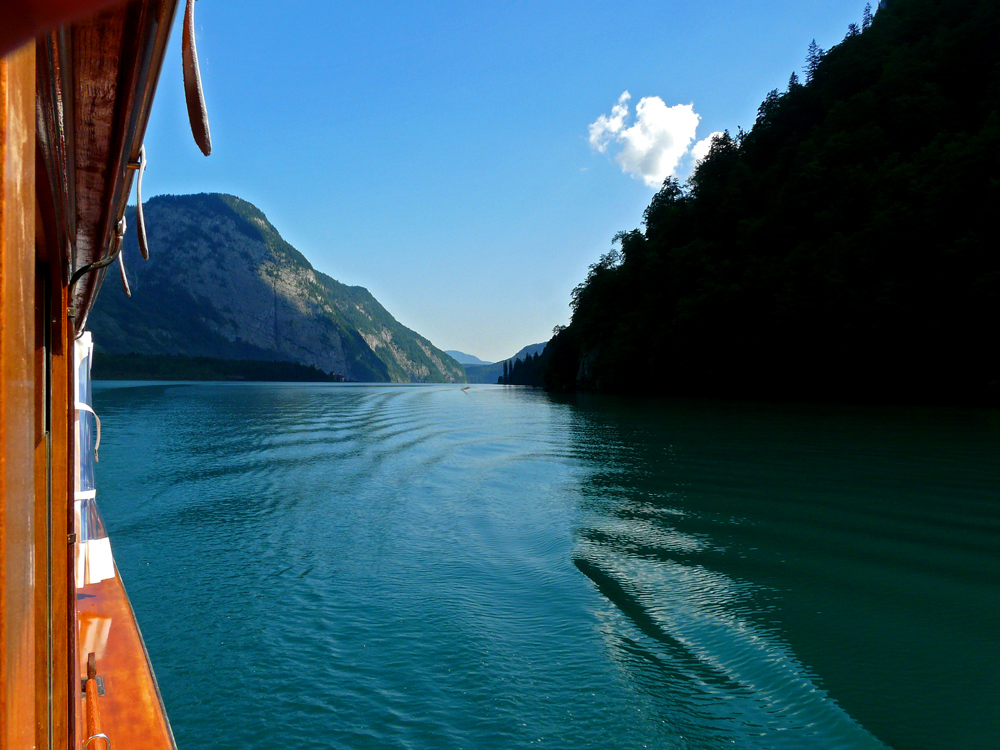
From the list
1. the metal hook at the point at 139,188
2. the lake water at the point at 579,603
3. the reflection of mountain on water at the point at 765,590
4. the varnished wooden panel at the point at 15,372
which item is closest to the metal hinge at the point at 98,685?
the lake water at the point at 579,603

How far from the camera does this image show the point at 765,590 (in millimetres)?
6848

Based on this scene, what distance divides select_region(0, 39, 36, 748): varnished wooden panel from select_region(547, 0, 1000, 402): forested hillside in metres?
41.1

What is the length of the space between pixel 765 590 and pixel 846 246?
41794mm

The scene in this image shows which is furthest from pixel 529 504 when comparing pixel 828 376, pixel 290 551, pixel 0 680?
pixel 828 376

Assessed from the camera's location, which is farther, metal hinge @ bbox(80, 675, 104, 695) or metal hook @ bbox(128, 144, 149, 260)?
metal hinge @ bbox(80, 675, 104, 695)

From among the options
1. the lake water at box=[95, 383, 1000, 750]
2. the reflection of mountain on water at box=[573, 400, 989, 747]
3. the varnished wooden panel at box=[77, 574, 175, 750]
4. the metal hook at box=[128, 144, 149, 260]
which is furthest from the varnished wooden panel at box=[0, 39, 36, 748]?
the reflection of mountain on water at box=[573, 400, 989, 747]

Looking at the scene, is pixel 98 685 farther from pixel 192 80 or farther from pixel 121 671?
pixel 192 80

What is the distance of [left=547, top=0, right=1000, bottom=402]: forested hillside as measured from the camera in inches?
1378

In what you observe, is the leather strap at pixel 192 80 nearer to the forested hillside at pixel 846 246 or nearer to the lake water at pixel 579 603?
the lake water at pixel 579 603

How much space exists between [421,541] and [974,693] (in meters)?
6.94

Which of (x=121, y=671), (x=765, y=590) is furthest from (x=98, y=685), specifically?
(x=765, y=590)

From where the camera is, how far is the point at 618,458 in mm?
16938

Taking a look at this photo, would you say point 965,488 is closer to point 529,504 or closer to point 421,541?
point 529,504

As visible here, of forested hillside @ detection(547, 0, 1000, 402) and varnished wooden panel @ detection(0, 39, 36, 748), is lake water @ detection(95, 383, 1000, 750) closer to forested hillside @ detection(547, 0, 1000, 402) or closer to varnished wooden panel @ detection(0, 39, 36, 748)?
varnished wooden panel @ detection(0, 39, 36, 748)
